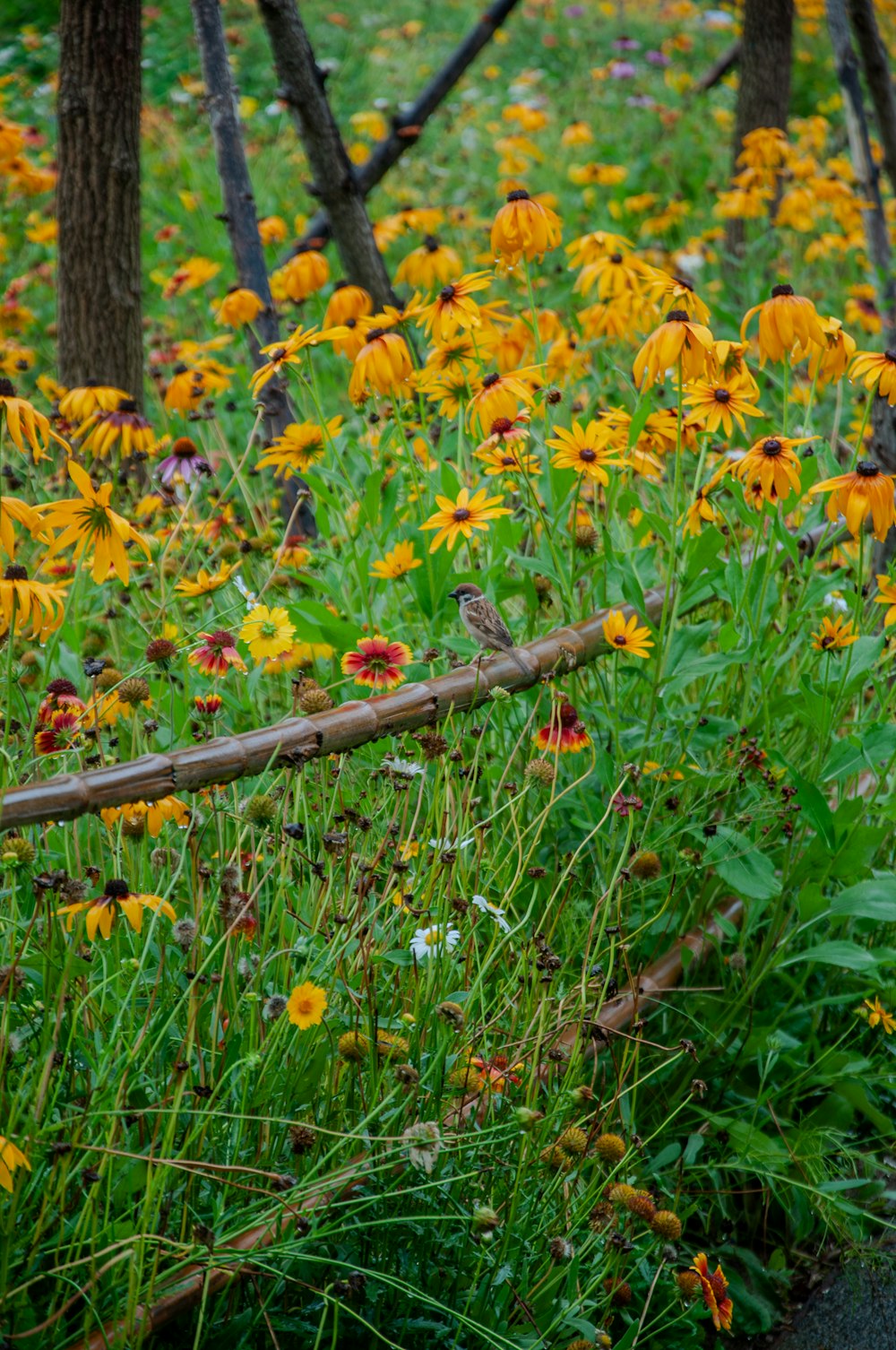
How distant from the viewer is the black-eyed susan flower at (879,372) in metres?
2.13

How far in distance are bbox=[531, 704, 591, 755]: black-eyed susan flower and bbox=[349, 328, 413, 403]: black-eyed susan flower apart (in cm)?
81

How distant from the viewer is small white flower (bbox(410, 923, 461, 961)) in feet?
5.62

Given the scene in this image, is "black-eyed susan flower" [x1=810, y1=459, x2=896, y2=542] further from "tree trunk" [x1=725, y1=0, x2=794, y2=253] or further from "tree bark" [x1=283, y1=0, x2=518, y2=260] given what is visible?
"tree trunk" [x1=725, y1=0, x2=794, y2=253]

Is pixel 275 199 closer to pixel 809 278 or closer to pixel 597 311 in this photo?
pixel 809 278

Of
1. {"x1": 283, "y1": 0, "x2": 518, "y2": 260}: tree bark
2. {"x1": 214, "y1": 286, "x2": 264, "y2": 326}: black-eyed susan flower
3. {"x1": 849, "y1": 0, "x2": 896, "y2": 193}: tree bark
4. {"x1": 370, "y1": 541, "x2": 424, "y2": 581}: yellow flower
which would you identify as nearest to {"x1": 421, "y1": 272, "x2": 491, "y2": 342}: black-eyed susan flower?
{"x1": 370, "y1": 541, "x2": 424, "y2": 581}: yellow flower

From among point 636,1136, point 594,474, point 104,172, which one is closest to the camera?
point 636,1136

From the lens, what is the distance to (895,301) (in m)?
4.44

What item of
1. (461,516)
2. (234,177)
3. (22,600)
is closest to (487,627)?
(461,516)

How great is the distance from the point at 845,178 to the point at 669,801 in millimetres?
5465

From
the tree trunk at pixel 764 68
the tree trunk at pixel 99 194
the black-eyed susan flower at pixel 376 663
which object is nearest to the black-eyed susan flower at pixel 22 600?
the black-eyed susan flower at pixel 376 663

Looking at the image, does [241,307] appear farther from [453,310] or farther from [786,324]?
[786,324]

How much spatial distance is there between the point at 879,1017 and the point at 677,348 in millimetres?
1251

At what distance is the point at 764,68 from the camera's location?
698cm

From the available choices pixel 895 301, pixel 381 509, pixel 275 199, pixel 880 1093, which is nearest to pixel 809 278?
pixel 895 301
